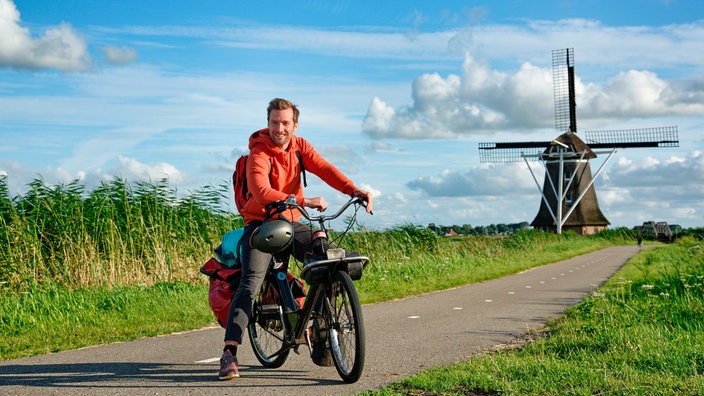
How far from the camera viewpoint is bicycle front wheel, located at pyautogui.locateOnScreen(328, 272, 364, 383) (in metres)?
4.52

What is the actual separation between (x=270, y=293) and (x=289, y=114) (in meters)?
1.33

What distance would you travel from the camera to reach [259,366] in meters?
5.63

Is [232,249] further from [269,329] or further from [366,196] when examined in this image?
[366,196]

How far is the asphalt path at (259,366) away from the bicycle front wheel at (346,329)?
130 millimetres

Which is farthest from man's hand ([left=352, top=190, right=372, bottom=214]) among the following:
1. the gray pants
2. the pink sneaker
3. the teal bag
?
the pink sneaker

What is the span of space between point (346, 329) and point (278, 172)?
1.20 meters

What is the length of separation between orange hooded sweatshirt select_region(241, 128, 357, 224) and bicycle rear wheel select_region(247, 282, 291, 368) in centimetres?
61

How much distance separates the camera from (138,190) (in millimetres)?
13000

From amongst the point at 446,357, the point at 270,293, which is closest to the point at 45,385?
the point at 270,293

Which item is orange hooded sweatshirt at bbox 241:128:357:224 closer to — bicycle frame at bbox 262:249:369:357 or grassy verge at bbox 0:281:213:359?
bicycle frame at bbox 262:249:369:357

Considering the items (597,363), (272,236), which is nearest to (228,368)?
(272,236)

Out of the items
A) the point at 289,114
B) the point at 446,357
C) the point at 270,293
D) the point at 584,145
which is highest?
the point at 584,145

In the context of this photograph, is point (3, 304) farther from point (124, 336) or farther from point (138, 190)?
point (138, 190)

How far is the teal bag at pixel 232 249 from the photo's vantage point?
519 cm
